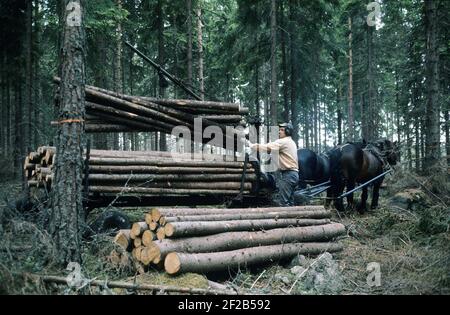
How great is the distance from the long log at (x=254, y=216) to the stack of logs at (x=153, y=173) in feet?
5.31

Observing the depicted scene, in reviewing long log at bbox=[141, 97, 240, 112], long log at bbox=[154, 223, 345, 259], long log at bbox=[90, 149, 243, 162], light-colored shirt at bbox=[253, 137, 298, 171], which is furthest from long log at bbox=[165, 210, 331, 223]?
long log at bbox=[141, 97, 240, 112]

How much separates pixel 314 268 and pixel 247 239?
118cm

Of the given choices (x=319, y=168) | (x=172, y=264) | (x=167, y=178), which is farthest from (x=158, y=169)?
(x=319, y=168)

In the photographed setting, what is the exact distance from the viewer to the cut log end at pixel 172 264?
5.61 meters

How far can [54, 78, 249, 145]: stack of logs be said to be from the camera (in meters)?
8.05

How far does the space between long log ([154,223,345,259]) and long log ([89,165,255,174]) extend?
2240mm

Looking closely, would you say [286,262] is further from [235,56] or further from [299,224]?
[235,56]

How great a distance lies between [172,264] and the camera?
5.66 meters

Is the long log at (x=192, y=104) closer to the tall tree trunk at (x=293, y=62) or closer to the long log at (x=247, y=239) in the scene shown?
the long log at (x=247, y=239)

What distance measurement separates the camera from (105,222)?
778 cm

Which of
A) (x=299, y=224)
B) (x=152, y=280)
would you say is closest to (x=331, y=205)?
(x=299, y=224)

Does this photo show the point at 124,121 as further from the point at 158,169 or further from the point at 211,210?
the point at 211,210

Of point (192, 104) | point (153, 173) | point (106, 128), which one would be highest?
point (192, 104)

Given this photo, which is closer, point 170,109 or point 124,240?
point 124,240
